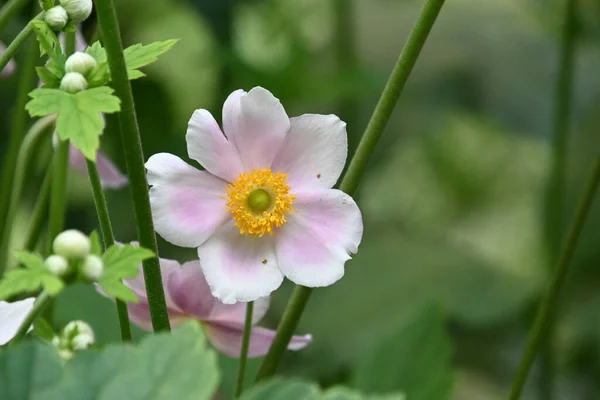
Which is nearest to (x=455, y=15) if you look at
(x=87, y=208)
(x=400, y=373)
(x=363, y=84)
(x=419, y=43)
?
(x=363, y=84)

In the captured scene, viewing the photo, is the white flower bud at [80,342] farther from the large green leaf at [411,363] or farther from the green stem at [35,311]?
the large green leaf at [411,363]

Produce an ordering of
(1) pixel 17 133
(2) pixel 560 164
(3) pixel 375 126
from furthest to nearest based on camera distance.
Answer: (2) pixel 560 164, (1) pixel 17 133, (3) pixel 375 126

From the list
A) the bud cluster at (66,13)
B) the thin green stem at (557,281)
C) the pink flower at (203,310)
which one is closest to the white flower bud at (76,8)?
the bud cluster at (66,13)

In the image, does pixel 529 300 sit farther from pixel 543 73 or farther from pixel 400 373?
pixel 400 373

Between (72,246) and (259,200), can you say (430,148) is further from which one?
(72,246)

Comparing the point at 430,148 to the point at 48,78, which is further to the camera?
the point at 430,148

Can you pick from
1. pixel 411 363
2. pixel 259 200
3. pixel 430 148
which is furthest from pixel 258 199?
pixel 430 148

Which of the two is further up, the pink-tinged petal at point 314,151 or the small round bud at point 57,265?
the small round bud at point 57,265
